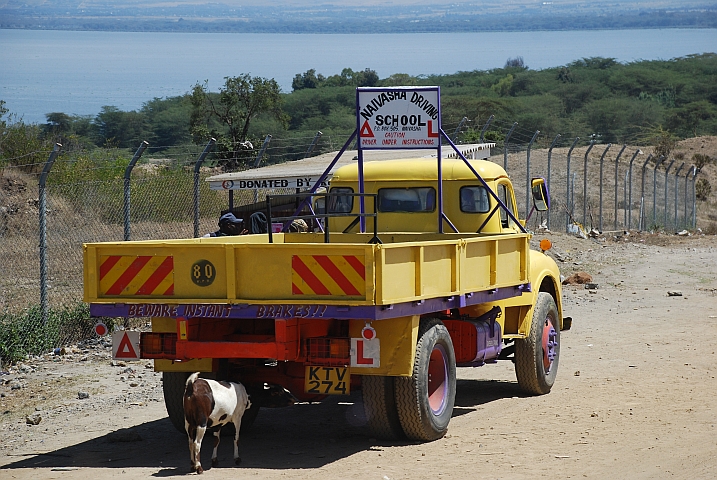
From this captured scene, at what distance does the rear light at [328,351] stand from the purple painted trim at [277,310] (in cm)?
40

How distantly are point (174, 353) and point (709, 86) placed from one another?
92.8m

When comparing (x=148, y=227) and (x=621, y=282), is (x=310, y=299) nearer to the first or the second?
(x=148, y=227)

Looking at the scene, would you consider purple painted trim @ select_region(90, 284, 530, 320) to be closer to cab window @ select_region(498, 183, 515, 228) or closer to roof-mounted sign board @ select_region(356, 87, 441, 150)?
roof-mounted sign board @ select_region(356, 87, 441, 150)

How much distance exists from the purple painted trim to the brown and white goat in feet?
1.70

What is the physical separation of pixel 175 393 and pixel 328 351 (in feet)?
5.25

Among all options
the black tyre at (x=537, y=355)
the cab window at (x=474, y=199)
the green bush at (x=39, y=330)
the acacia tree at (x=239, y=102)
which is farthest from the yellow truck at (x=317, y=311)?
the acacia tree at (x=239, y=102)

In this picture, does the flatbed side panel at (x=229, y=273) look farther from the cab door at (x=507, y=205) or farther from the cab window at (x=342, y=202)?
the cab door at (x=507, y=205)

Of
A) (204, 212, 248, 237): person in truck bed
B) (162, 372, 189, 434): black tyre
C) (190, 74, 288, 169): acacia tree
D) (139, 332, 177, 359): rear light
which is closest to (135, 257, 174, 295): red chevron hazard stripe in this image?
(139, 332, 177, 359): rear light

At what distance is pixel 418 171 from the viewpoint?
38.4 ft

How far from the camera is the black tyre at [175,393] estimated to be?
9.40 m

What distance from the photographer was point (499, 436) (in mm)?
9383

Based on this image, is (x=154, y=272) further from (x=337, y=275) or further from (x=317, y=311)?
(x=337, y=275)

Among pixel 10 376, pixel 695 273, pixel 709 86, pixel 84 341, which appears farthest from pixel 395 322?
pixel 709 86

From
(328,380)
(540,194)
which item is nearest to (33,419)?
(328,380)
